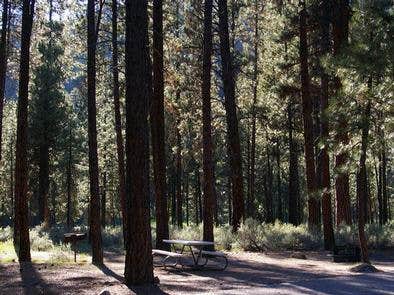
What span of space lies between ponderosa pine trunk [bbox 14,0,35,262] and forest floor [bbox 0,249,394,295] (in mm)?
986

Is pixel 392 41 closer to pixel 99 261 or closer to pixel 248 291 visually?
pixel 248 291

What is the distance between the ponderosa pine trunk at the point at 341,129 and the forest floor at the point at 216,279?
3.17 meters

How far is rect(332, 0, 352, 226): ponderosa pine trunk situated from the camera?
14.0 metres

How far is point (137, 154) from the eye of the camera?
9820 mm

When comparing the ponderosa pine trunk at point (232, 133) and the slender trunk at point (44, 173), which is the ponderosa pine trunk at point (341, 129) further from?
the slender trunk at point (44, 173)

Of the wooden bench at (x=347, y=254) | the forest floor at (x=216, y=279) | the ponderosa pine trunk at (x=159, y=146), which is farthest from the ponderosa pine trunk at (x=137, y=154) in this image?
the wooden bench at (x=347, y=254)

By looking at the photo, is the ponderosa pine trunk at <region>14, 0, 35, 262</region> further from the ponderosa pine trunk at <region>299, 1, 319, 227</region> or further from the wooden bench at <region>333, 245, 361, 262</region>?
the ponderosa pine trunk at <region>299, 1, 319, 227</region>

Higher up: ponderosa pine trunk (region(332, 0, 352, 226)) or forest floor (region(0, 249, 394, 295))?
ponderosa pine trunk (region(332, 0, 352, 226))

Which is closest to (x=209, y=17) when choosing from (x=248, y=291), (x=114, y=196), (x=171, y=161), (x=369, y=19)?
(x=369, y=19)

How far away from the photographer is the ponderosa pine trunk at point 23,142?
14.2 m

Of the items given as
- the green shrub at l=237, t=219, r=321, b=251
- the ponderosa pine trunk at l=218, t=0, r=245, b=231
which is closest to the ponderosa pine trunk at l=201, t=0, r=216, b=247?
the green shrub at l=237, t=219, r=321, b=251

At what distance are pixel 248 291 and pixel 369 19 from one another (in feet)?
25.1

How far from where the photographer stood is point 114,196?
56625mm

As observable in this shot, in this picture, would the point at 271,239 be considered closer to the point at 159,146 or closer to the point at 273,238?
the point at 273,238
